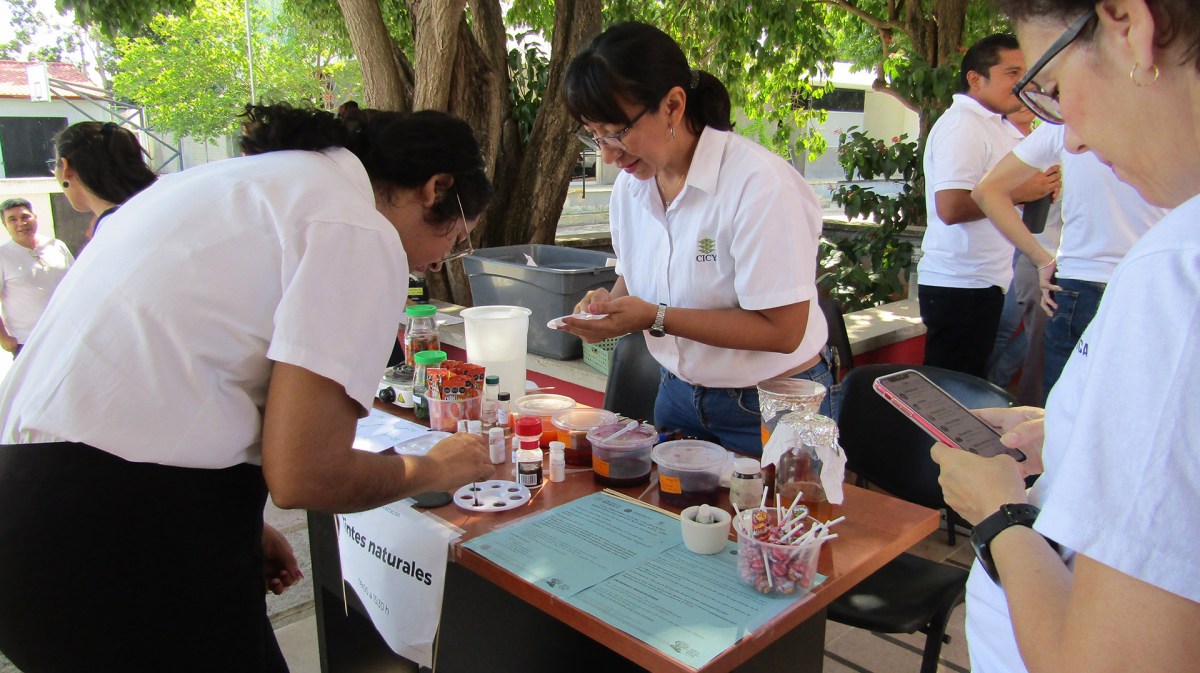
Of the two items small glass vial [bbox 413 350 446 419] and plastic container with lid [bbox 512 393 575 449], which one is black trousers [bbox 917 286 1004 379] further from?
small glass vial [bbox 413 350 446 419]

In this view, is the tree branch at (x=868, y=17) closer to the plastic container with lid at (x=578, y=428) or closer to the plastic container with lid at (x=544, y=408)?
the plastic container with lid at (x=544, y=408)

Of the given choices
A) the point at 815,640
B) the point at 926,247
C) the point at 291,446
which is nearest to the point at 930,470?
the point at 815,640

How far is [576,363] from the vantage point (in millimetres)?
3402

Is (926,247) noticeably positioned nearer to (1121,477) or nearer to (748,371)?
(748,371)

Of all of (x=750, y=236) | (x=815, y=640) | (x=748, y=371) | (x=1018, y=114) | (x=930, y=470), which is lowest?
(x=815, y=640)

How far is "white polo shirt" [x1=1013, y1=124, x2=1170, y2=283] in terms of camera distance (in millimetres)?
2549

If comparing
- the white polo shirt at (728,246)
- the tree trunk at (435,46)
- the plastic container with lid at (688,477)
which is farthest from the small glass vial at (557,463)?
the tree trunk at (435,46)

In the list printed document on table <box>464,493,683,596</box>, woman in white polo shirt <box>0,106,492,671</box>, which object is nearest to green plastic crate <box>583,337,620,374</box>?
printed document on table <box>464,493,683,596</box>

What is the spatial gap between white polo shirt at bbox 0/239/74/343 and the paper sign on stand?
4.08 meters

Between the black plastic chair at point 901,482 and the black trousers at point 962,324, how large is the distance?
39.6 inches

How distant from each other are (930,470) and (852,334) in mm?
1703

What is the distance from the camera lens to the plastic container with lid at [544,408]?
202cm

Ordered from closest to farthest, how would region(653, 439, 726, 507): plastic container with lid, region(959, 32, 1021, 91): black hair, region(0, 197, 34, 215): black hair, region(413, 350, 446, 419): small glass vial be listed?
region(653, 439, 726, 507): plastic container with lid, region(413, 350, 446, 419): small glass vial, region(959, 32, 1021, 91): black hair, region(0, 197, 34, 215): black hair

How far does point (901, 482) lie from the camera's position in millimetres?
2283
